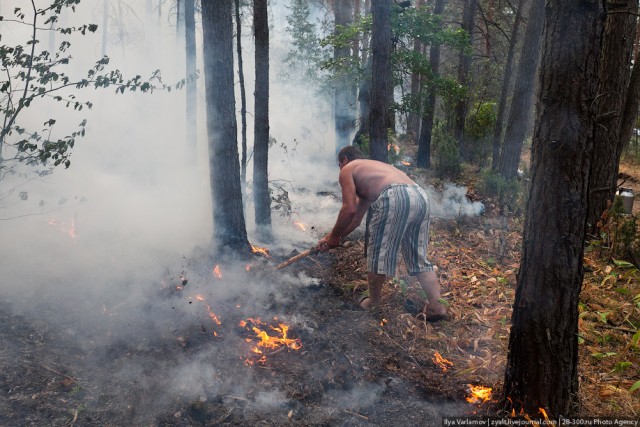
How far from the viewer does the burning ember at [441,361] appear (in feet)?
13.8

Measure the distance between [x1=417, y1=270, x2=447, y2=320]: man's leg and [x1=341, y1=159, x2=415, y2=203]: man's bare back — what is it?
3.41 ft

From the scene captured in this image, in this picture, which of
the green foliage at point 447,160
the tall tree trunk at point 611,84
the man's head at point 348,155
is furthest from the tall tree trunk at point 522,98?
the man's head at point 348,155

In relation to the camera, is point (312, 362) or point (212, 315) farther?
point (212, 315)

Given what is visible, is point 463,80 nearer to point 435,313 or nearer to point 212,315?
point 435,313

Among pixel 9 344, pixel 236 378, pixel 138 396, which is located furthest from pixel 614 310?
pixel 9 344

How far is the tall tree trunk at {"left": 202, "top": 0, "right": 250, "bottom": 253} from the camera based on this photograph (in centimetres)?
583

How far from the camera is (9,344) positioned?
4062mm

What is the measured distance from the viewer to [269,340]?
4582 millimetres

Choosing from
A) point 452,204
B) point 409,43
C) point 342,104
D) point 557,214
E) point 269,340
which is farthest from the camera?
point 342,104

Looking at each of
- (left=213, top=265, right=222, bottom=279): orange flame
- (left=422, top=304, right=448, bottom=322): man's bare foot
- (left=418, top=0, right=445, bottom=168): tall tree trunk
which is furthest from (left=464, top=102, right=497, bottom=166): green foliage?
(left=213, top=265, right=222, bottom=279): orange flame

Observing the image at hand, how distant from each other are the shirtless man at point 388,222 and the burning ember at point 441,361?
0.65 m

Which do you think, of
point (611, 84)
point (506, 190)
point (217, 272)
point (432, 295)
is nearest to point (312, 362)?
point (432, 295)

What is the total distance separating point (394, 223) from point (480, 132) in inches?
380

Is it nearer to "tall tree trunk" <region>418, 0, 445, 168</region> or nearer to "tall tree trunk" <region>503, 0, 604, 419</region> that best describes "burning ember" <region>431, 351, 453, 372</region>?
"tall tree trunk" <region>503, 0, 604, 419</region>
